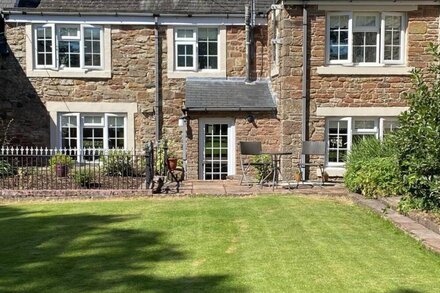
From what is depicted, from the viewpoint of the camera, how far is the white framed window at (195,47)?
1773 cm

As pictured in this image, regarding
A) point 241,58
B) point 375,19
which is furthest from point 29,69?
point 375,19

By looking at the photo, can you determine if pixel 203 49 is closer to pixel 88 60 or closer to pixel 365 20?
pixel 88 60

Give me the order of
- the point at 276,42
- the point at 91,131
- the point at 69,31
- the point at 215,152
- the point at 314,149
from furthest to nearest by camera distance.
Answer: the point at 91,131
the point at 69,31
the point at 215,152
the point at 276,42
the point at 314,149

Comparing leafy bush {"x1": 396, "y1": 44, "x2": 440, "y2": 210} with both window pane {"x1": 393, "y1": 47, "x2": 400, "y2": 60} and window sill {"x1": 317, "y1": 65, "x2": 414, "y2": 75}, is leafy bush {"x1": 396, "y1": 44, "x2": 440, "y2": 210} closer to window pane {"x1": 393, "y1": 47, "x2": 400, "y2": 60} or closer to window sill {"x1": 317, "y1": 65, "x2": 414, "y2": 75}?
window sill {"x1": 317, "y1": 65, "x2": 414, "y2": 75}

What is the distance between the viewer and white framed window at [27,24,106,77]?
1753 cm

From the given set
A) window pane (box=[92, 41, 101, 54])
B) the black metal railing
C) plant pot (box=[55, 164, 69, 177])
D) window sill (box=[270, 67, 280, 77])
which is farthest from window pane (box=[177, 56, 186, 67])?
plant pot (box=[55, 164, 69, 177])

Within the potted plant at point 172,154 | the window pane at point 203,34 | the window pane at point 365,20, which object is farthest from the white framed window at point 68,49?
the window pane at point 365,20

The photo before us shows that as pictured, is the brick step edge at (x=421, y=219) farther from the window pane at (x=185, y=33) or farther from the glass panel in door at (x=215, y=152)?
the window pane at (x=185, y=33)

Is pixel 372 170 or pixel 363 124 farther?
pixel 363 124

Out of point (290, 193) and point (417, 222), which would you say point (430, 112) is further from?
point (290, 193)

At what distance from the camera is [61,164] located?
1505 centimetres

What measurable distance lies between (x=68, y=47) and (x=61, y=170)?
480 cm

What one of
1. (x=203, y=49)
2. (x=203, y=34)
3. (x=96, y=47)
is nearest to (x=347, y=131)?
(x=203, y=49)

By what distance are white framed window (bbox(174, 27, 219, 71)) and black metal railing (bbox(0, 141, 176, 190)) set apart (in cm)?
298
